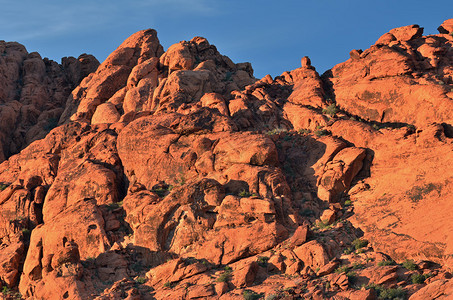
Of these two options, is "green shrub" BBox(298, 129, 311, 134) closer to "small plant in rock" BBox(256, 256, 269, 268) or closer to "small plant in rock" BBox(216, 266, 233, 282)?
"small plant in rock" BBox(256, 256, 269, 268)

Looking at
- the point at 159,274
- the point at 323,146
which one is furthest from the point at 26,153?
the point at 323,146

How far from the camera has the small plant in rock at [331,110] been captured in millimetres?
43688

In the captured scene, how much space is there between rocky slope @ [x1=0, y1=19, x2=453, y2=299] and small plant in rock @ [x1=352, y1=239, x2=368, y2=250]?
0.31ft

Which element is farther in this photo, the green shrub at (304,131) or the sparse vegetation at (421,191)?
the green shrub at (304,131)

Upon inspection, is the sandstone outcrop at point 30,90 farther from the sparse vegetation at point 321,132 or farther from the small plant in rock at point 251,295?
the small plant in rock at point 251,295

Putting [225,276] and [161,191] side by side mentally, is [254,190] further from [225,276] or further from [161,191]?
[161,191]

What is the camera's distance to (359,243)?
31.7 m

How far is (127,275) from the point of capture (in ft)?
114

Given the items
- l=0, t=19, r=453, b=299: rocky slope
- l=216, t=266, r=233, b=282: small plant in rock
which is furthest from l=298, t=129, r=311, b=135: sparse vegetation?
l=216, t=266, r=233, b=282: small plant in rock

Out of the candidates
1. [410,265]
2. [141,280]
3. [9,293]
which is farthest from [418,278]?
[9,293]

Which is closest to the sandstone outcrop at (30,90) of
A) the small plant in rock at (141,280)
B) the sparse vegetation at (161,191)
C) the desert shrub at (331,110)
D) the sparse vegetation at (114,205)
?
the sparse vegetation at (114,205)

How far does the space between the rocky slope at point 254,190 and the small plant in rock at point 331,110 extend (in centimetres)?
17

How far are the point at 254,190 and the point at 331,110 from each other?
36.6ft

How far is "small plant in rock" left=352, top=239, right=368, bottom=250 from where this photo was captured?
3163 cm
